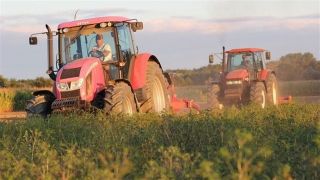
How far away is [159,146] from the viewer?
6.79 m

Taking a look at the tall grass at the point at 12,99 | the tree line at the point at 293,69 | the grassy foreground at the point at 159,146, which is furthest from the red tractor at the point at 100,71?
the tree line at the point at 293,69

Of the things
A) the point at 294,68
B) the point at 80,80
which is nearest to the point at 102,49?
the point at 80,80

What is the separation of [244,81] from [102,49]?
246 inches

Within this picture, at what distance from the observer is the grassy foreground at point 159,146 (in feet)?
15.8

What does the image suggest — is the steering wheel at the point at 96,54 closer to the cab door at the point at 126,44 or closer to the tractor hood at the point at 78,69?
the cab door at the point at 126,44

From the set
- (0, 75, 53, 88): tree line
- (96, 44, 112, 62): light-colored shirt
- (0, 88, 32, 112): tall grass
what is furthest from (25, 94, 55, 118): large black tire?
(0, 75, 53, 88): tree line

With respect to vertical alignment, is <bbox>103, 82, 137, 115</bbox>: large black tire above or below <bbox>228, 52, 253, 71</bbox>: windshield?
below

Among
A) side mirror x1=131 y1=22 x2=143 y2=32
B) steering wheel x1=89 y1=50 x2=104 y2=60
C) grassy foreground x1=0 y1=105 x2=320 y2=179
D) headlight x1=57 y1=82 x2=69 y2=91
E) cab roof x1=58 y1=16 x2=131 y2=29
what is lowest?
grassy foreground x1=0 y1=105 x2=320 y2=179

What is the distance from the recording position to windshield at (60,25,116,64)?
1084cm

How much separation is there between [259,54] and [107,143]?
11.0 meters

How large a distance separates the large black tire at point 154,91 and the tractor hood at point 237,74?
156 inches

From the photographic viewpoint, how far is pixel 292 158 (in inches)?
229

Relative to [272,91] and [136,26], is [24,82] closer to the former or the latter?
[272,91]

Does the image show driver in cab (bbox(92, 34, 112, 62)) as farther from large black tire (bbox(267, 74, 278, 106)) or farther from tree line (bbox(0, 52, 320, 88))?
tree line (bbox(0, 52, 320, 88))
